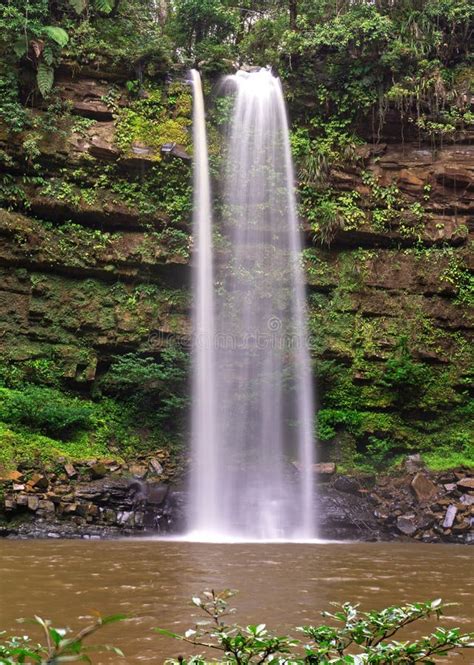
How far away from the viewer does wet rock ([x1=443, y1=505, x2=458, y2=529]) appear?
37.5 feet

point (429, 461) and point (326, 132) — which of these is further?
point (326, 132)

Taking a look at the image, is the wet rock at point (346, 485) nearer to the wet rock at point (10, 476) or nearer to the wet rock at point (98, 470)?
the wet rock at point (98, 470)

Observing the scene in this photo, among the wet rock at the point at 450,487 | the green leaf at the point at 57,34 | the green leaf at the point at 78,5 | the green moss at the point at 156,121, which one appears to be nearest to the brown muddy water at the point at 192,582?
the wet rock at the point at 450,487

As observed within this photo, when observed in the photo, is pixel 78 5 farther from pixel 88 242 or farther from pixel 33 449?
pixel 33 449

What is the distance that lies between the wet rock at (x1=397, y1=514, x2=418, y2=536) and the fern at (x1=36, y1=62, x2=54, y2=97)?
12409 mm

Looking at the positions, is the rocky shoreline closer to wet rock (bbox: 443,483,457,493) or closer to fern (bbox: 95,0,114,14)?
wet rock (bbox: 443,483,457,493)

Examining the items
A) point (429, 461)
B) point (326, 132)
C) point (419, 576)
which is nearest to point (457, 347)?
point (429, 461)

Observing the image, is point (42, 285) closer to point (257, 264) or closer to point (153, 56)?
point (257, 264)

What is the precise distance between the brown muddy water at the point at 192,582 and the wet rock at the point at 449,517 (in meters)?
1.30

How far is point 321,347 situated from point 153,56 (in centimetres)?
862

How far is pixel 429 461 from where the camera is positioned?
1377 centimetres

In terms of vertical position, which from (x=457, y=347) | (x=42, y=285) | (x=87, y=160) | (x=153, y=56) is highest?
(x=153, y=56)

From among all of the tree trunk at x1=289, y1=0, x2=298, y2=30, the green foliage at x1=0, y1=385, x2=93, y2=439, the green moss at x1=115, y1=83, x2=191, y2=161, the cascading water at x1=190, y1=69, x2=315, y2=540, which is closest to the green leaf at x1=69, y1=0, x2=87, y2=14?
the green moss at x1=115, y1=83, x2=191, y2=161

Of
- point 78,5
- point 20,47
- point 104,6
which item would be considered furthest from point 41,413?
point 104,6
